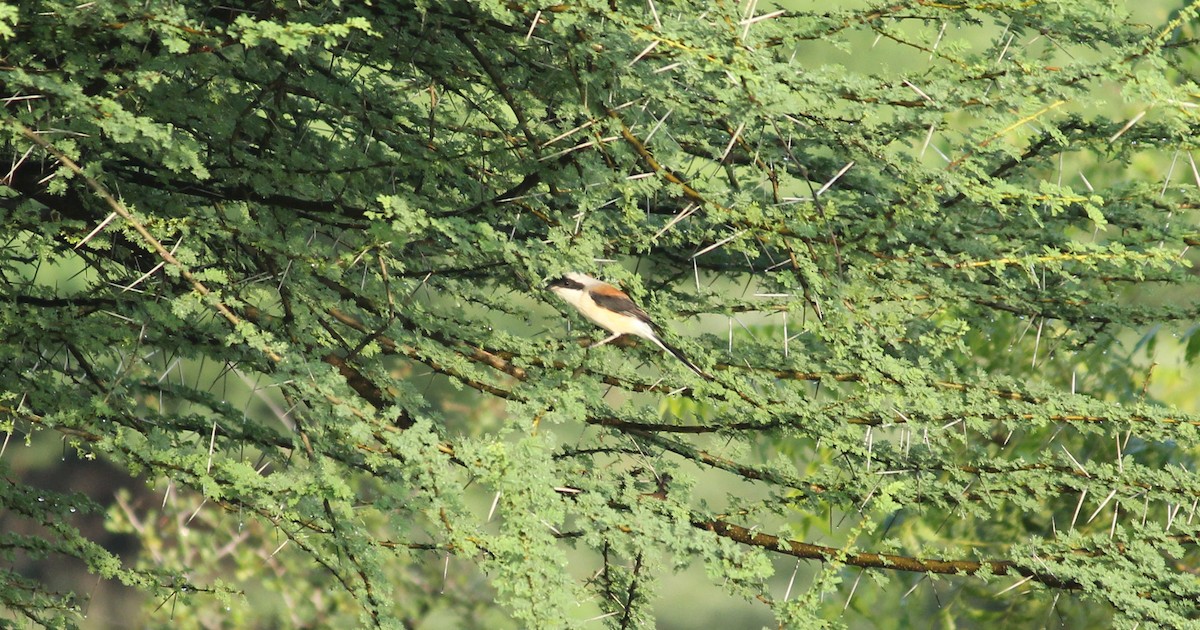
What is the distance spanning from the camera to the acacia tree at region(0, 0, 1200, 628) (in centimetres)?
331

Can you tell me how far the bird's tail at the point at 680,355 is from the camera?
13.3 feet

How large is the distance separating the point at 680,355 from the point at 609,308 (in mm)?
384

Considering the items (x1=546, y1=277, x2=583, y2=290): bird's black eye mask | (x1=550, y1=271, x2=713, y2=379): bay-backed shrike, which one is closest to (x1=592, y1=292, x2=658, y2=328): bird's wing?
(x1=550, y1=271, x2=713, y2=379): bay-backed shrike

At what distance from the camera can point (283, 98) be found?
4.02 m

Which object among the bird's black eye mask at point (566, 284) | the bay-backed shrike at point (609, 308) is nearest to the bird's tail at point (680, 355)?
the bay-backed shrike at point (609, 308)

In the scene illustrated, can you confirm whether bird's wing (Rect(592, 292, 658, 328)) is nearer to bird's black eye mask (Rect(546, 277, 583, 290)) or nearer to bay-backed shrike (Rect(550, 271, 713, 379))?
bay-backed shrike (Rect(550, 271, 713, 379))

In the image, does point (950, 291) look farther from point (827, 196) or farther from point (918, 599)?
point (918, 599)

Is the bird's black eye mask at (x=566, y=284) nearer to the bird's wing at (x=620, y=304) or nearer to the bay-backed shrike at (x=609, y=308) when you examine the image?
the bay-backed shrike at (x=609, y=308)

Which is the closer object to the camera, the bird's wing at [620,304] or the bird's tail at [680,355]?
the bird's tail at [680,355]

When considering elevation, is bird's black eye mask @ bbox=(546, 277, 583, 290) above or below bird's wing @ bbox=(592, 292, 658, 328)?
below

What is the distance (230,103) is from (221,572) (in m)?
8.42

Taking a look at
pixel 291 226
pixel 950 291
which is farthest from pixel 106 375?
pixel 950 291

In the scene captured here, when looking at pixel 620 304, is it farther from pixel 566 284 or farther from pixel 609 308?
pixel 566 284

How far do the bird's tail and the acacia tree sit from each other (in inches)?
2.3
